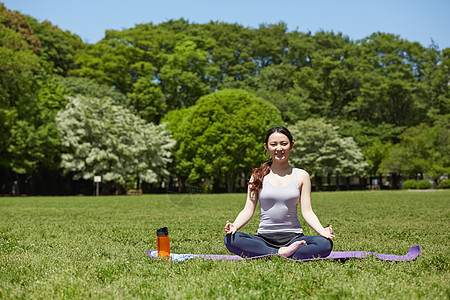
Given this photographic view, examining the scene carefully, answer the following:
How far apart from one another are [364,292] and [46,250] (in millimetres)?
5086

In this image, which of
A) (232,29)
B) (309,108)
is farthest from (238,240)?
(232,29)

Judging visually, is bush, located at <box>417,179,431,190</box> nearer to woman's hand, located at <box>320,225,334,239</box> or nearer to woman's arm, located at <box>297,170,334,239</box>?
woman's arm, located at <box>297,170,334,239</box>

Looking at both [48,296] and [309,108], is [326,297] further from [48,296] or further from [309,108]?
[309,108]

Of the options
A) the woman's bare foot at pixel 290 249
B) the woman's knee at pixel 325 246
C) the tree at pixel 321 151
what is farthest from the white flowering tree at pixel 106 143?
the woman's knee at pixel 325 246

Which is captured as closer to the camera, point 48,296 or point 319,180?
point 48,296

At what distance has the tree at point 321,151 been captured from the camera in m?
55.9

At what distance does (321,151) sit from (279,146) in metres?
51.1

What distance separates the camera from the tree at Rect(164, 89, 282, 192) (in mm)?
49719

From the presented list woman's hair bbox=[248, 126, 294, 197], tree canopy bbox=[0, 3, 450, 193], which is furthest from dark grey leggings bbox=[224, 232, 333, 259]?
tree canopy bbox=[0, 3, 450, 193]

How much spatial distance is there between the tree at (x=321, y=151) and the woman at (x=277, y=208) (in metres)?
49.4

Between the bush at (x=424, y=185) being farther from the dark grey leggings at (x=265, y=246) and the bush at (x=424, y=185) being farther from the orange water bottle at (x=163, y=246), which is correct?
the orange water bottle at (x=163, y=246)

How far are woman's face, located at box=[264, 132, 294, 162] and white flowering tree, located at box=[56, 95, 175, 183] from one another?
135 ft

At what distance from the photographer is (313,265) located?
5.60 metres

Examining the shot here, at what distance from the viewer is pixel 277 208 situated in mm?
6125
